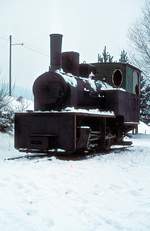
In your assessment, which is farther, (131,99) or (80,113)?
(131,99)

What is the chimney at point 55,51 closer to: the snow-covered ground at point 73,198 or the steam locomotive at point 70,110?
the steam locomotive at point 70,110

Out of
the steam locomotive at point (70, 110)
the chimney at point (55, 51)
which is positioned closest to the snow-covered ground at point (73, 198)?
the steam locomotive at point (70, 110)

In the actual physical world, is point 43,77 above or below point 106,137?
above

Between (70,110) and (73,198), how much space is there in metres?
5.84

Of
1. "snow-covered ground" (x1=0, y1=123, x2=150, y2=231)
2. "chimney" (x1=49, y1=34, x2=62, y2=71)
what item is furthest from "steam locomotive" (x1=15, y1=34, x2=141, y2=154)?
"snow-covered ground" (x1=0, y1=123, x2=150, y2=231)

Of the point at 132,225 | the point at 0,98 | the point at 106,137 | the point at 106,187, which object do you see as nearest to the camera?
the point at 132,225

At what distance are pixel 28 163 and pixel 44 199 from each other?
365cm

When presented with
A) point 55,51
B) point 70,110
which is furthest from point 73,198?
point 55,51

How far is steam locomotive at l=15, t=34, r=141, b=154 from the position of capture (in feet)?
39.9

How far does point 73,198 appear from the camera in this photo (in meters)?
6.73

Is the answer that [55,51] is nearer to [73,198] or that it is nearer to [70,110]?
[70,110]

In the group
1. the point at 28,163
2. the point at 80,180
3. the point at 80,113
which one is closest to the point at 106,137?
the point at 80,113

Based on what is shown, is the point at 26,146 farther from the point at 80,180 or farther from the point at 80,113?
the point at 80,180

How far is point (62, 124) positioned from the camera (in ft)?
39.4
